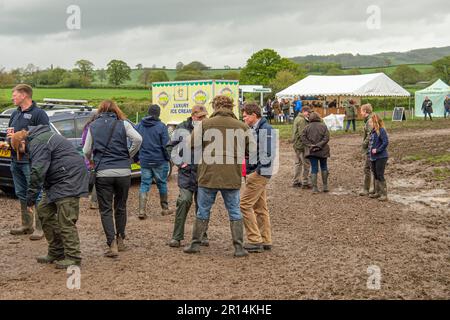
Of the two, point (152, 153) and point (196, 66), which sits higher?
point (196, 66)

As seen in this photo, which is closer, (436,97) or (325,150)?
(325,150)

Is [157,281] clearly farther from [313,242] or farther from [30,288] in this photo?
[313,242]

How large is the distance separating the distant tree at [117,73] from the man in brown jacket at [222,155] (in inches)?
2368

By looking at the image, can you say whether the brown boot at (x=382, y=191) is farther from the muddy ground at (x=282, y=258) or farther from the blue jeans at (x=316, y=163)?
the blue jeans at (x=316, y=163)

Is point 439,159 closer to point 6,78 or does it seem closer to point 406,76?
point 6,78

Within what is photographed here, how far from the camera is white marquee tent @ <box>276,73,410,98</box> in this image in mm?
37938

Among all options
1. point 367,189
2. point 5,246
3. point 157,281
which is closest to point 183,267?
point 157,281

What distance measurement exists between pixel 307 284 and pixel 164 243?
2.68m

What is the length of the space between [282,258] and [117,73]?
62125 mm

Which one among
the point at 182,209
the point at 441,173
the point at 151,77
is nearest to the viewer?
the point at 182,209

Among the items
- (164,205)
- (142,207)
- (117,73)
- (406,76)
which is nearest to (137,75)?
(117,73)

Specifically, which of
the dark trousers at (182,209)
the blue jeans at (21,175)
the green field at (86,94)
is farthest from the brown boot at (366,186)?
the green field at (86,94)

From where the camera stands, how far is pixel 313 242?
8414 mm

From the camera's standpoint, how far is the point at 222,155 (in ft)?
23.8
